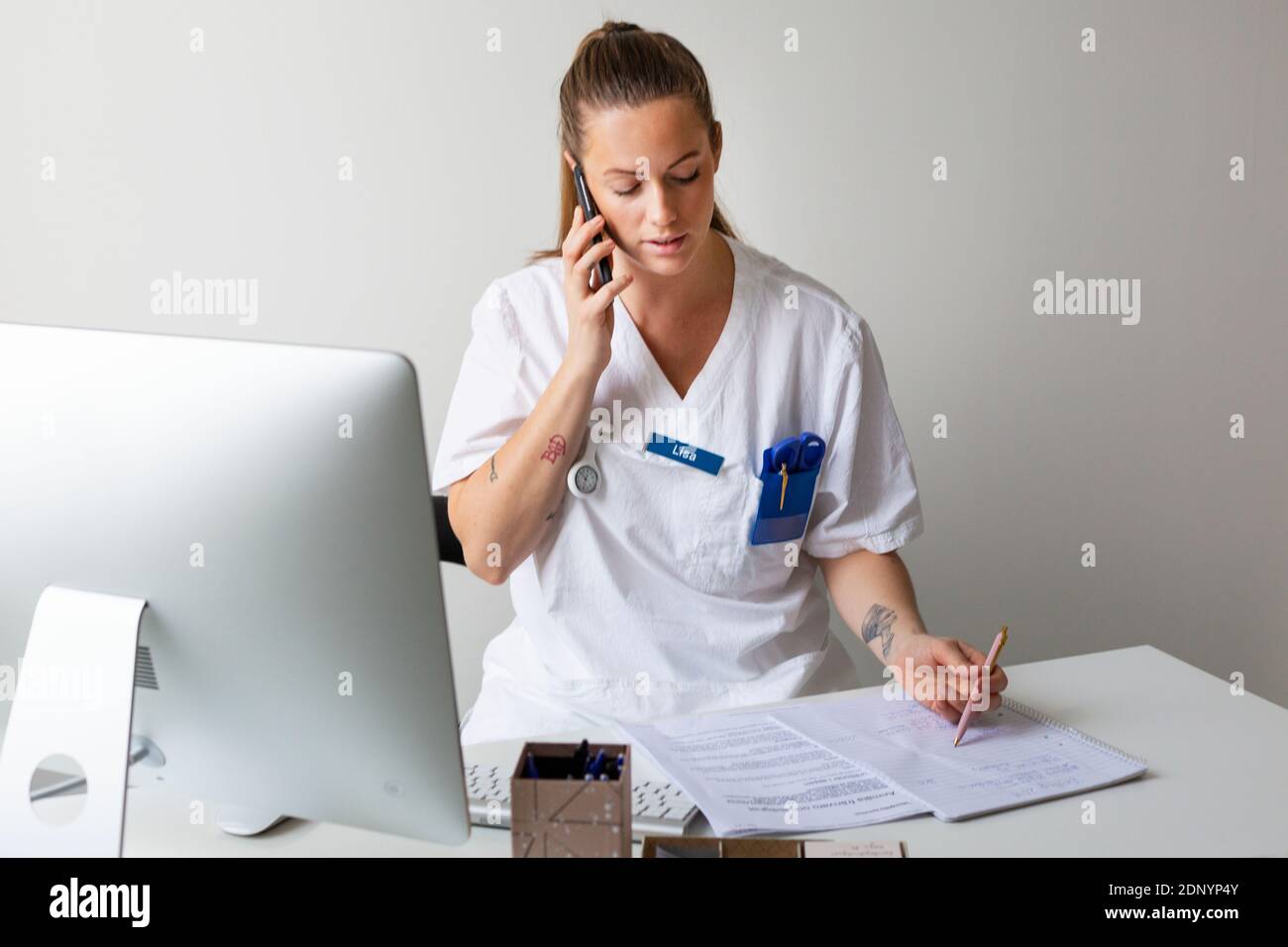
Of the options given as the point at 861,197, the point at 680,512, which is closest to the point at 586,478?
the point at 680,512

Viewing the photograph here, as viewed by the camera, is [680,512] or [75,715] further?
[680,512]

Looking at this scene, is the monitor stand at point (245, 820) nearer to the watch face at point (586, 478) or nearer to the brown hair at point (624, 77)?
the watch face at point (586, 478)

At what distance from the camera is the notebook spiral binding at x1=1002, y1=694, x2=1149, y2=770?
134 cm

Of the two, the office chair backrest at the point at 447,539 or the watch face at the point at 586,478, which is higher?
the watch face at the point at 586,478

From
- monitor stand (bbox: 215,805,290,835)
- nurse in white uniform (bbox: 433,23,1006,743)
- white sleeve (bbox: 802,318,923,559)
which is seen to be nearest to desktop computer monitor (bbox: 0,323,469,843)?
monitor stand (bbox: 215,805,290,835)

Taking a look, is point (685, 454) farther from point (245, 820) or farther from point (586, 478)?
point (245, 820)

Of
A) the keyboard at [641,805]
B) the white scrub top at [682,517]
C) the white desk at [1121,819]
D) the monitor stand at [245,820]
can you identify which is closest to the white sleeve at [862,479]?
the white scrub top at [682,517]

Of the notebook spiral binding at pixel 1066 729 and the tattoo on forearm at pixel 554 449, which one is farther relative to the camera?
the tattoo on forearm at pixel 554 449

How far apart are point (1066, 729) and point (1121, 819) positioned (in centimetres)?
20

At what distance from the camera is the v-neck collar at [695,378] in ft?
5.84

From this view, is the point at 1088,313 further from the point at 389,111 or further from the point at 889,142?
the point at 389,111

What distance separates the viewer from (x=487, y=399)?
71.3 inches

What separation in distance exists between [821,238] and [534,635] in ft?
3.56
